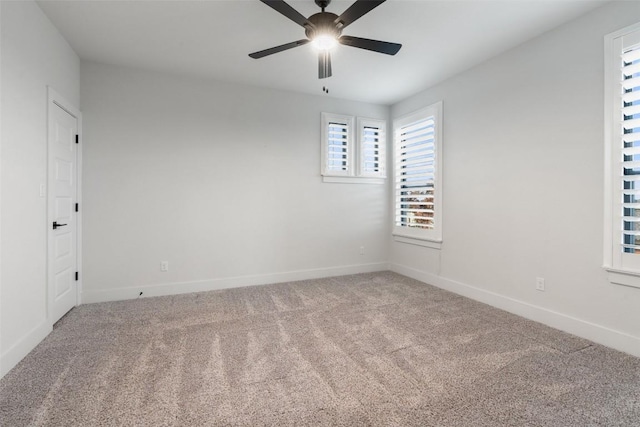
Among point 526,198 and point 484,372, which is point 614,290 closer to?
point 526,198

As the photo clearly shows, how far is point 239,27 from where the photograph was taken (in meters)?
2.73

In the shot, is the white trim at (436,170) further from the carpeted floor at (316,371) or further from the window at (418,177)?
the carpeted floor at (316,371)

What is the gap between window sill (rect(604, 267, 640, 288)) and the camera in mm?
2258

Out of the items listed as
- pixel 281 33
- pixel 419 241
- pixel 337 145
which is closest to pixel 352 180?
pixel 337 145

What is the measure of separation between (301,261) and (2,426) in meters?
3.25

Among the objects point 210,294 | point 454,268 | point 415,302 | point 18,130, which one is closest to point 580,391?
point 415,302

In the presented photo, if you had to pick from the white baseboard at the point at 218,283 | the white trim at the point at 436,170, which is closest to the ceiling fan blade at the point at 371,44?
the white trim at the point at 436,170

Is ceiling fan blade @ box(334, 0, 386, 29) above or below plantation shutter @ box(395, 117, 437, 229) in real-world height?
above

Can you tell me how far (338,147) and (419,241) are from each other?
1.86 metres

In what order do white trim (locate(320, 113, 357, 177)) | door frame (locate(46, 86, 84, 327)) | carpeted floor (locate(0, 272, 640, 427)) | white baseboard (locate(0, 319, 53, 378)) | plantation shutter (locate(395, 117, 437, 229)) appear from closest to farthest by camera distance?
carpeted floor (locate(0, 272, 640, 427)) → white baseboard (locate(0, 319, 53, 378)) → door frame (locate(46, 86, 84, 327)) → plantation shutter (locate(395, 117, 437, 229)) → white trim (locate(320, 113, 357, 177))

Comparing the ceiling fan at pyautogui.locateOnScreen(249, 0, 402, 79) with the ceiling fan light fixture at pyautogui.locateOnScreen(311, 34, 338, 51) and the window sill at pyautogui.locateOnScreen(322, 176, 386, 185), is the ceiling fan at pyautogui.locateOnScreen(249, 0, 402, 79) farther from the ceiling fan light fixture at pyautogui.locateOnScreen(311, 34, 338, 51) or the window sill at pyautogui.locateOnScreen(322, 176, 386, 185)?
the window sill at pyautogui.locateOnScreen(322, 176, 386, 185)

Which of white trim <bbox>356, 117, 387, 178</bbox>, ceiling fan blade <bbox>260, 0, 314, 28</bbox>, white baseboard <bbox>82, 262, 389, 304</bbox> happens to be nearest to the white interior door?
white baseboard <bbox>82, 262, 389, 304</bbox>

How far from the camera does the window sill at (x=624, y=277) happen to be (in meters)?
2.26

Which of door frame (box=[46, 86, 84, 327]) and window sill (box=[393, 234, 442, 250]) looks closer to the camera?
door frame (box=[46, 86, 84, 327])
